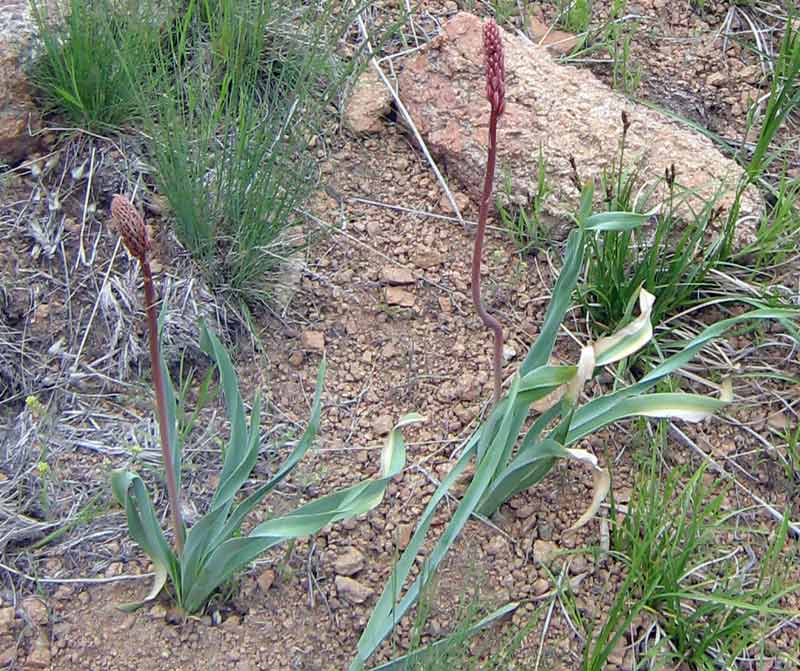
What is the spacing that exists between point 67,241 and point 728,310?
153 cm

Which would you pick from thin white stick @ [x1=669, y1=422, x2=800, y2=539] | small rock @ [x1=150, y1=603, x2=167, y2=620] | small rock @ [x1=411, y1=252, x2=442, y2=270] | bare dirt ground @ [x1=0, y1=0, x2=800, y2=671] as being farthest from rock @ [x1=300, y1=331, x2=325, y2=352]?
thin white stick @ [x1=669, y1=422, x2=800, y2=539]

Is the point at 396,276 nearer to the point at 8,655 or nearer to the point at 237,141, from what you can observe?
the point at 237,141

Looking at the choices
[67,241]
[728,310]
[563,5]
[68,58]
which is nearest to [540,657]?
[728,310]

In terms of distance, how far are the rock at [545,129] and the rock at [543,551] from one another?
828 mm

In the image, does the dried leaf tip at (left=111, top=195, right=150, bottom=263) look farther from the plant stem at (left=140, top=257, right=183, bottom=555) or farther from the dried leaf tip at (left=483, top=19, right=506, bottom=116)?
the dried leaf tip at (left=483, top=19, right=506, bottom=116)

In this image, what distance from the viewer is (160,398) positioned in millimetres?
1671

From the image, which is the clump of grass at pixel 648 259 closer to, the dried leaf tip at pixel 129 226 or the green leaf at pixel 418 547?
the green leaf at pixel 418 547

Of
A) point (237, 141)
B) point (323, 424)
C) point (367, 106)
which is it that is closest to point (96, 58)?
point (237, 141)

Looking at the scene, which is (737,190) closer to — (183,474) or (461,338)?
(461,338)

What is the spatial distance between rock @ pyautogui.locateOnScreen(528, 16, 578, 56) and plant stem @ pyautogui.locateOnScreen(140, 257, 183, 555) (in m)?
1.71

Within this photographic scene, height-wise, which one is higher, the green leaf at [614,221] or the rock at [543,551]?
the green leaf at [614,221]

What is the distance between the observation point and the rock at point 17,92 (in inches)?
95.6

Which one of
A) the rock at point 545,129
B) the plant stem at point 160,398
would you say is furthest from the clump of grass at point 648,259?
the plant stem at point 160,398

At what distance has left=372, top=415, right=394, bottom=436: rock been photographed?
223cm
